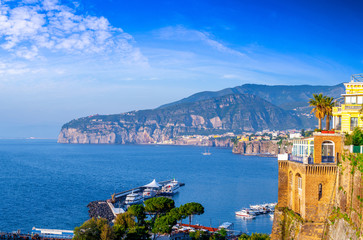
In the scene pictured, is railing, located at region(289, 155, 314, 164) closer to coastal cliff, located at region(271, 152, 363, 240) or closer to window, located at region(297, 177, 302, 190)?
window, located at region(297, 177, 302, 190)

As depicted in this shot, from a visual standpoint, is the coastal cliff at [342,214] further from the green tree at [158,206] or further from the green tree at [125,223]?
the green tree at [158,206]

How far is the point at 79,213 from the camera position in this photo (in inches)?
2559

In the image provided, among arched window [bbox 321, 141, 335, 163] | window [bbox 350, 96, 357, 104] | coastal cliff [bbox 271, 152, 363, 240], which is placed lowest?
coastal cliff [bbox 271, 152, 363, 240]

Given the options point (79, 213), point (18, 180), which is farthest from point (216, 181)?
point (18, 180)

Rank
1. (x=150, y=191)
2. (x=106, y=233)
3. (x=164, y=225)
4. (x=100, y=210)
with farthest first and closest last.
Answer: (x=150, y=191) < (x=100, y=210) < (x=164, y=225) < (x=106, y=233)

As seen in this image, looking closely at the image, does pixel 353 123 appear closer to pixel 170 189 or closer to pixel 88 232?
pixel 88 232

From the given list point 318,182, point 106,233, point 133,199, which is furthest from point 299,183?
point 133,199

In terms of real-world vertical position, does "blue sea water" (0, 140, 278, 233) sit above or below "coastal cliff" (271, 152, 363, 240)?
below

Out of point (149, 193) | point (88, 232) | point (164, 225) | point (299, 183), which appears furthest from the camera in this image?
point (149, 193)

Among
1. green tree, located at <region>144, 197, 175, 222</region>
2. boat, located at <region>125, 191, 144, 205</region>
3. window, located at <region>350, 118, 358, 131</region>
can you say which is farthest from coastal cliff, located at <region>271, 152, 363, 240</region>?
boat, located at <region>125, 191, 144, 205</region>

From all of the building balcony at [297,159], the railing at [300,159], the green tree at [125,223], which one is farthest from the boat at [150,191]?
the railing at [300,159]

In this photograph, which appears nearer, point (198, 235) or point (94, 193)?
point (198, 235)

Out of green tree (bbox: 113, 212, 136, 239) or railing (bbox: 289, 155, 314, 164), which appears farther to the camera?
green tree (bbox: 113, 212, 136, 239)

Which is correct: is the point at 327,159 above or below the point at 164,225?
above
